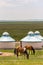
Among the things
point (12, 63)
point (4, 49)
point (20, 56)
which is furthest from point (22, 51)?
point (4, 49)

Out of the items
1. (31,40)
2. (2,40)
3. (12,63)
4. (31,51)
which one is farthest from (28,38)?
(12,63)

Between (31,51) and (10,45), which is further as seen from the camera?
(10,45)

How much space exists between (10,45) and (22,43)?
5.44 ft

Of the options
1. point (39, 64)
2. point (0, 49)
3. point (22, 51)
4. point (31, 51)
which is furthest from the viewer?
point (0, 49)

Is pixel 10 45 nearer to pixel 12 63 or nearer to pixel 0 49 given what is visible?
pixel 0 49

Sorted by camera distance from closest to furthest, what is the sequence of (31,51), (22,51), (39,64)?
(39,64) → (22,51) → (31,51)

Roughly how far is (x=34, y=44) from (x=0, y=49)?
451 cm

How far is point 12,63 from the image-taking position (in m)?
22.8

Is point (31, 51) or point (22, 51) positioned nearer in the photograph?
point (22, 51)

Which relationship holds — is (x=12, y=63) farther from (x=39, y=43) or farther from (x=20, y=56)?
(x=39, y=43)

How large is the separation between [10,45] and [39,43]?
380 cm

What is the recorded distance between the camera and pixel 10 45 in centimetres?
3809

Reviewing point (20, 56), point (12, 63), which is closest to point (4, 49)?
point (20, 56)

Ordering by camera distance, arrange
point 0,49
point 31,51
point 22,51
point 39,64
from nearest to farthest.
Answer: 1. point 39,64
2. point 22,51
3. point 31,51
4. point 0,49
